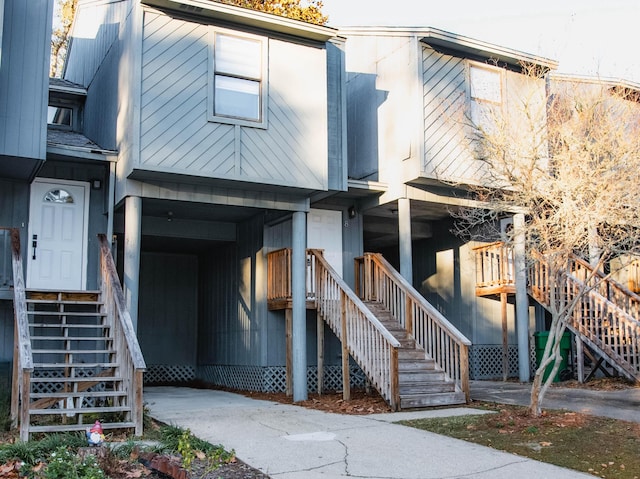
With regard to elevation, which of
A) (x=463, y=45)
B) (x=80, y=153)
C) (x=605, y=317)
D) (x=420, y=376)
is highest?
(x=463, y=45)

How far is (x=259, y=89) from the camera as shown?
37.1ft

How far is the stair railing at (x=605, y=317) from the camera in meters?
12.6

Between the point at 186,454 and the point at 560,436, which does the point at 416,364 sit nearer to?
the point at 560,436

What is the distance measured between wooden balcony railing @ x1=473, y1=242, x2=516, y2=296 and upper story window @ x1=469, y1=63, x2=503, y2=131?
9.63 ft

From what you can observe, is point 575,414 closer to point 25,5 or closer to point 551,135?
point 551,135

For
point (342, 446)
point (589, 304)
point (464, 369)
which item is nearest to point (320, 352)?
point (464, 369)

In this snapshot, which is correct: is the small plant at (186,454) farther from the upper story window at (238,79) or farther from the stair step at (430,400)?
the upper story window at (238,79)

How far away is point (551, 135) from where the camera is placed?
1047cm

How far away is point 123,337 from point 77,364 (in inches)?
27.0

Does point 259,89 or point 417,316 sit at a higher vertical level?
point 259,89

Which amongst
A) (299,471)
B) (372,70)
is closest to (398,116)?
(372,70)

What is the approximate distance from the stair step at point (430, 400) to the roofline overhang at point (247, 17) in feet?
20.9

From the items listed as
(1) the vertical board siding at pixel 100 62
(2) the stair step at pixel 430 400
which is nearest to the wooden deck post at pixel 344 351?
(2) the stair step at pixel 430 400

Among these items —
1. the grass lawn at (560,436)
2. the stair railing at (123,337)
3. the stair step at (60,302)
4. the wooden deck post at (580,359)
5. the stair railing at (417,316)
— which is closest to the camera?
the grass lawn at (560,436)
